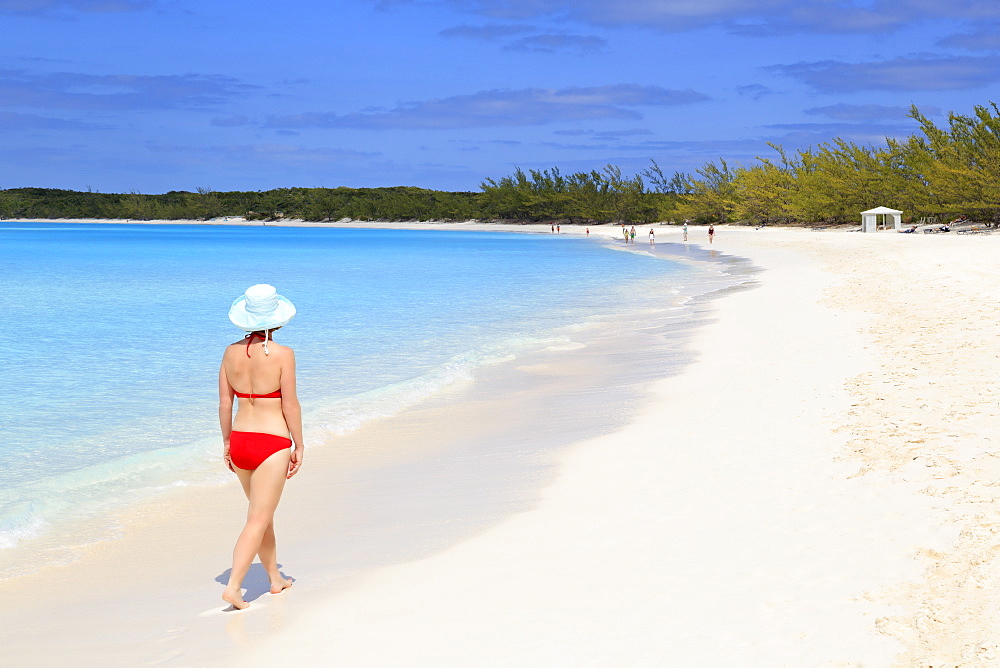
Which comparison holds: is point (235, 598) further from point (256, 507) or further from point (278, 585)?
point (256, 507)

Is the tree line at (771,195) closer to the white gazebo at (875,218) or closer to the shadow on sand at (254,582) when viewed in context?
the white gazebo at (875,218)

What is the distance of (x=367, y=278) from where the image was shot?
35781mm

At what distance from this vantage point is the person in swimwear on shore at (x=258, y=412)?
13.2 feet

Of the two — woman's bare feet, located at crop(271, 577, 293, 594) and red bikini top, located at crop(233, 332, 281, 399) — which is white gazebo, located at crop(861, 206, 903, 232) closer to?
woman's bare feet, located at crop(271, 577, 293, 594)

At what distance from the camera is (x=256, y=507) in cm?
416

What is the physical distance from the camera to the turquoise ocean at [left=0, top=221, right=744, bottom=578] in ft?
24.7

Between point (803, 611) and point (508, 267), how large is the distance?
121ft

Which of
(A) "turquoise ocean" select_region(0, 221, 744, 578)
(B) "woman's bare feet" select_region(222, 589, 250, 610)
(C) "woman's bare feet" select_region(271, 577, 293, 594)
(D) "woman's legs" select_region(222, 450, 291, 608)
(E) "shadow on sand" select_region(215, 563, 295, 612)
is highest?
(D) "woman's legs" select_region(222, 450, 291, 608)

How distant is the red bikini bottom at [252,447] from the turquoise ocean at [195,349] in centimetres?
232

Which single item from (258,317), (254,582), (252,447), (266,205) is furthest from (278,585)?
(266,205)

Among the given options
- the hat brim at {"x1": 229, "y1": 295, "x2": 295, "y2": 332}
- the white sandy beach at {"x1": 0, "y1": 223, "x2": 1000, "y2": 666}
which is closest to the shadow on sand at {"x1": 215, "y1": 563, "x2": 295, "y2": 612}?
the white sandy beach at {"x1": 0, "y1": 223, "x2": 1000, "y2": 666}

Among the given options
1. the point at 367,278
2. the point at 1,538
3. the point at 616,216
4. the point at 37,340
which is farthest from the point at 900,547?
the point at 616,216

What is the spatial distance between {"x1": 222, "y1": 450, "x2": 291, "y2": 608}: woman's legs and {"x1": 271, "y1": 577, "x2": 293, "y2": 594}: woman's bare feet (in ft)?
0.76

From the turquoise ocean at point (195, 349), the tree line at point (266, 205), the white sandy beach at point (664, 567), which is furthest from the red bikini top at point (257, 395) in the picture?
the tree line at point (266, 205)
